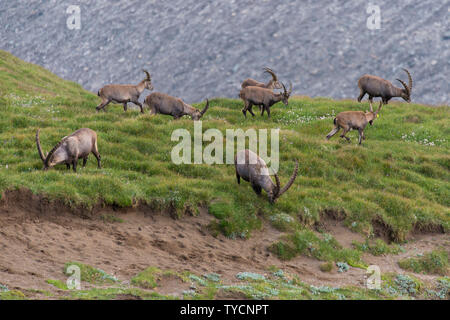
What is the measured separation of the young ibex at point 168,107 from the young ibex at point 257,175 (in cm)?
687

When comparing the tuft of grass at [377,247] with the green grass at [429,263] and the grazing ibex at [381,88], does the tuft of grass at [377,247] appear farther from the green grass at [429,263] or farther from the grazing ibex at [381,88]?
the grazing ibex at [381,88]

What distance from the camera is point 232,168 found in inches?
718

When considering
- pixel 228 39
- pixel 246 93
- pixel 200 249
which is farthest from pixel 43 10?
pixel 200 249

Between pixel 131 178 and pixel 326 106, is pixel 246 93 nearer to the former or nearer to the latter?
pixel 326 106

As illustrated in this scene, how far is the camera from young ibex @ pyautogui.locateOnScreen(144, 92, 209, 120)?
76.4 ft

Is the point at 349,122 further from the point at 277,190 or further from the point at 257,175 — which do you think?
the point at 277,190

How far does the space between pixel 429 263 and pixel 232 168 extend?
6859mm

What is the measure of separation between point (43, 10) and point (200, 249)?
2086 inches

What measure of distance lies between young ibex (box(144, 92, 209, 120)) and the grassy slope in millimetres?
658

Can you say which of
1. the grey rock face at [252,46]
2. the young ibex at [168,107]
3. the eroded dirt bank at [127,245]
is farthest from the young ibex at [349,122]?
the grey rock face at [252,46]

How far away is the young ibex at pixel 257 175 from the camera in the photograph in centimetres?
1598

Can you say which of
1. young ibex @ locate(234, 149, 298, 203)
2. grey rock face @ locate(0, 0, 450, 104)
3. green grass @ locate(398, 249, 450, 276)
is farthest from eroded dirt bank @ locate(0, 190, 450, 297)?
grey rock face @ locate(0, 0, 450, 104)

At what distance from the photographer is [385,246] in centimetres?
1576

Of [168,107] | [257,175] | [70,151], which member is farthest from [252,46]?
[70,151]
